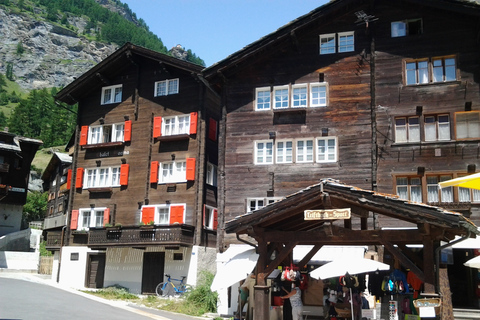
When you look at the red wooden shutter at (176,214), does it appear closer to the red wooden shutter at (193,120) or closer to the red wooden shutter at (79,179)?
the red wooden shutter at (193,120)

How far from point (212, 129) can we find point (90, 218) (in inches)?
407

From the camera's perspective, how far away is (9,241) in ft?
164

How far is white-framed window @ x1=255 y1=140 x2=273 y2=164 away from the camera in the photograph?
28.2 metres

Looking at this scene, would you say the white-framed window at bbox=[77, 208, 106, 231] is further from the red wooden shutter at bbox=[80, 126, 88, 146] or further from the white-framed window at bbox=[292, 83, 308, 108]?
the white-framed window at bbox=[292, 83, 308, 108]

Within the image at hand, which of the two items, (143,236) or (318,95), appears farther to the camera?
(143,236)

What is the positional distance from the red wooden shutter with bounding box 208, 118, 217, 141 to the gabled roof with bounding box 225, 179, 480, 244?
19.3 meters

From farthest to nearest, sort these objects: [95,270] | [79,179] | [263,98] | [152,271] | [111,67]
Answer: [79,179] < [111,67] < [95,270] < [152,271] < [263,98]

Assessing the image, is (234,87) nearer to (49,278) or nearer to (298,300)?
(298,300)

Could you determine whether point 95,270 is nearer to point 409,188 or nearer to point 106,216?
point 106,216

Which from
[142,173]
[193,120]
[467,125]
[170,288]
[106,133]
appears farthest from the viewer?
[106,133]

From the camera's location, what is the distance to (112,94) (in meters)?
37.8

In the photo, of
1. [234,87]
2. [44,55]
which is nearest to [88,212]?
[234,87]

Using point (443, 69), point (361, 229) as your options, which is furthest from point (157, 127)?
point (361, 229)

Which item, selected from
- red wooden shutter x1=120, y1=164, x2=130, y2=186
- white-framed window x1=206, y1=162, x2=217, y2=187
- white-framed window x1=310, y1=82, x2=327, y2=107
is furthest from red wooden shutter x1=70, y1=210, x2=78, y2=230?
white-framed window x1=310, y1=82, x2=327, y2=107
